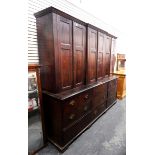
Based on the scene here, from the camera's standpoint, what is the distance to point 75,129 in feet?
7.52

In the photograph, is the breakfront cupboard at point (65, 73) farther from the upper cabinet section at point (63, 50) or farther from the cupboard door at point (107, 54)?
the cupboard door at point (107, 54)

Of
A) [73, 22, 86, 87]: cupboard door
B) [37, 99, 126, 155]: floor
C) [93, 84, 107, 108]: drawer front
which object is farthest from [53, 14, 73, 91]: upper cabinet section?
[37, 99, 126, 155]: floor

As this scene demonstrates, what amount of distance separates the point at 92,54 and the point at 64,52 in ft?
3.14

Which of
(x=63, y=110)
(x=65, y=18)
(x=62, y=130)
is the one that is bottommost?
(x=62, y=130)

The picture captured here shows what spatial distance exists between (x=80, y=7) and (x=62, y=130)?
294 cm

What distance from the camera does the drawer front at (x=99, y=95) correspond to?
2.86 m

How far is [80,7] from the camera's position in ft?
10.3

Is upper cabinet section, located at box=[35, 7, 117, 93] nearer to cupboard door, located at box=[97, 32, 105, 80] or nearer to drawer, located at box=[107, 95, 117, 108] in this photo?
cupboard door, located at box=[97, 32, 105, 80]

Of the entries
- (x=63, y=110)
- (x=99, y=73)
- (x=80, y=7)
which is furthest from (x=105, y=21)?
(x=63, y=110)

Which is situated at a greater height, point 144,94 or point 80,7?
point 80,7

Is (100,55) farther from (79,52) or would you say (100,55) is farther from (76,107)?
(76,107)

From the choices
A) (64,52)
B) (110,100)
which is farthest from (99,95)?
(64,52)

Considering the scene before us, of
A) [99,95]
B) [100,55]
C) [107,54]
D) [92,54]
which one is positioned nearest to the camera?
[92,54]
